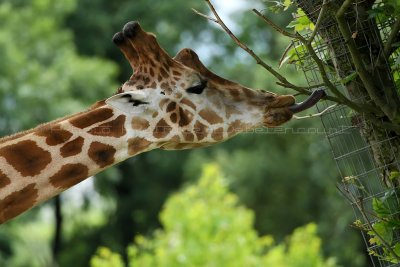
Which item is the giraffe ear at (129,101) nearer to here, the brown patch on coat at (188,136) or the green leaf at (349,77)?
the brown patch on coat at (188,136)

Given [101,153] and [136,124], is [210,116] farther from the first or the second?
[101,153]

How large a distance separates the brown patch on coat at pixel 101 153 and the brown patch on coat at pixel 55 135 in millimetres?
122

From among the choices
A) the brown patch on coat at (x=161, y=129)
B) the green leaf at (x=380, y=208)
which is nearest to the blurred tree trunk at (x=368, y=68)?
the green leaf at (x=380, y=208)

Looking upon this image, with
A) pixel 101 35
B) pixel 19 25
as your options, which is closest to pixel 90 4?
pixel 101 35

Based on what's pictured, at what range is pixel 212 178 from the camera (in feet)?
34.9

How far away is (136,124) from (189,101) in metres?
0.30

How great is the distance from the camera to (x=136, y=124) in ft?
12.7

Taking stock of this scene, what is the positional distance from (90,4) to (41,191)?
18437 mm

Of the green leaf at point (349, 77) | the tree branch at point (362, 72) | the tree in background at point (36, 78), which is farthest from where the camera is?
the tree in background at point (36, 78)

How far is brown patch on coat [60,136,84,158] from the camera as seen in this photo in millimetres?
3812

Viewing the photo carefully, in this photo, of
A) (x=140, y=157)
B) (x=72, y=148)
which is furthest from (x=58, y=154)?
(x=140, y=157)

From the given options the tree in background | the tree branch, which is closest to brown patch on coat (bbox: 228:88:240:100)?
the tree branch

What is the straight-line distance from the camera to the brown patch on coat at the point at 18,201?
3705 millimetres

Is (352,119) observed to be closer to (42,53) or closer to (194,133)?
(194,133)
